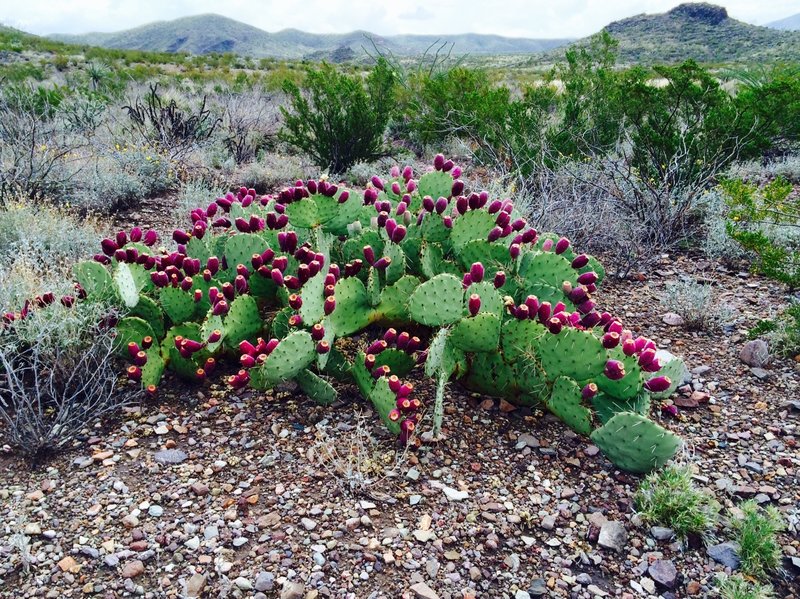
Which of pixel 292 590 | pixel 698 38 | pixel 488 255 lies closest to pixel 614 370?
pixel 488 255

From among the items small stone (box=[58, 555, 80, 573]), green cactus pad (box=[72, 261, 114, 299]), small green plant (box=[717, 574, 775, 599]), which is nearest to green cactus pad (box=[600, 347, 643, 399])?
small green plant (box=[717, 574, 775, 599])

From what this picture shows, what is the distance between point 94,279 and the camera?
335 cm

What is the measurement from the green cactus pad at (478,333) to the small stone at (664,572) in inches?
45.0

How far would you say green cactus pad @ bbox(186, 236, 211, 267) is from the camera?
3592mm

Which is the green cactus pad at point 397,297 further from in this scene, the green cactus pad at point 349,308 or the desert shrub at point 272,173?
the desert shrub at point 272,173

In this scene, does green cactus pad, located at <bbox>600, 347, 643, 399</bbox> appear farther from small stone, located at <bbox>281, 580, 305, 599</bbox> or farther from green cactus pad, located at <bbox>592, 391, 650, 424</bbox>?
small stone, located at <bbox>281, 580, 305, 599</bbox>

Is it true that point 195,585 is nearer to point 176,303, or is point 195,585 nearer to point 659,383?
point 176,303

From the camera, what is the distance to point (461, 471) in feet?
8.95

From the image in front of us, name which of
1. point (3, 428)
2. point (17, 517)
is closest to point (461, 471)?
point (17, 517)

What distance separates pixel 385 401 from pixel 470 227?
1255 mm

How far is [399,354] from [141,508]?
1.32 metres

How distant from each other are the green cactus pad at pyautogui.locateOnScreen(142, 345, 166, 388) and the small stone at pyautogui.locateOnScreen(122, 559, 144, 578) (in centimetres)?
107

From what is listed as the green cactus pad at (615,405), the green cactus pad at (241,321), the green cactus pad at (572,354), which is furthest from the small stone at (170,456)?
the green cactus pad at (615,405)

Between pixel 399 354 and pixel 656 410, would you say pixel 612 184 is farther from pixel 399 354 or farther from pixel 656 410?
pixel 399 354
